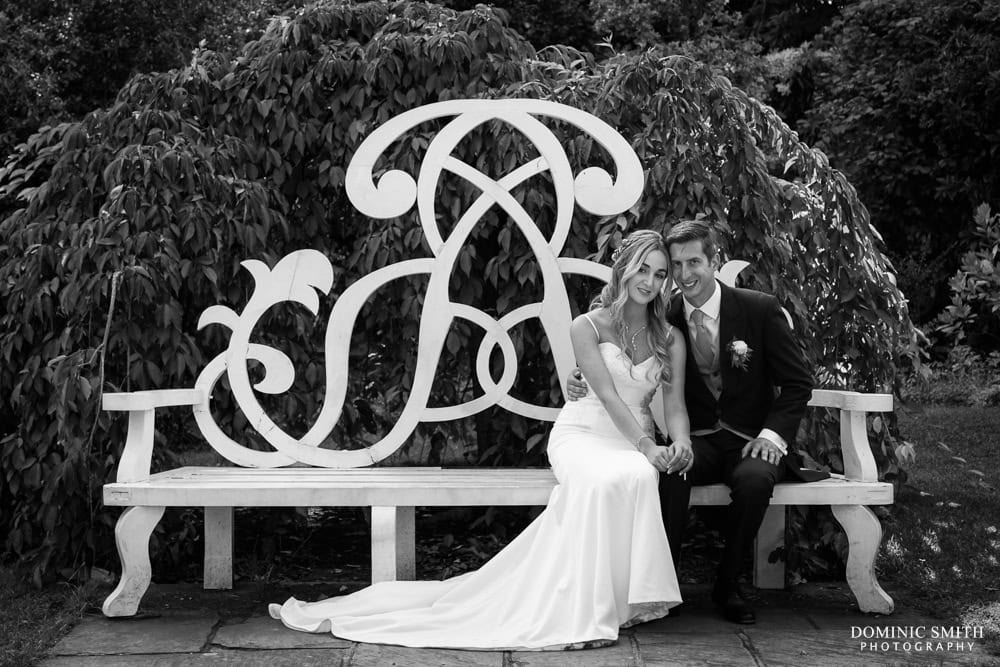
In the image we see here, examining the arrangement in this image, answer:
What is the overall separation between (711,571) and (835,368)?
962mm

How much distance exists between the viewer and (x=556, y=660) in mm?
2963

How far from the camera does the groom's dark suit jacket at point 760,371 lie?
3.54 m

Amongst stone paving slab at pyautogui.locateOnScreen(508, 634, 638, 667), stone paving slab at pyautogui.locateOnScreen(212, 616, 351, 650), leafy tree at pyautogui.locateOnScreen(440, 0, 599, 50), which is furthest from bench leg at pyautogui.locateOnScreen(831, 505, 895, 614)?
leafy tree at pyautogui.locateOnScreen(440, 0, 599, 50)

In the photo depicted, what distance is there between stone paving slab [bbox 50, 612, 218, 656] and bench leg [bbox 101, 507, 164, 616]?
0.05 m

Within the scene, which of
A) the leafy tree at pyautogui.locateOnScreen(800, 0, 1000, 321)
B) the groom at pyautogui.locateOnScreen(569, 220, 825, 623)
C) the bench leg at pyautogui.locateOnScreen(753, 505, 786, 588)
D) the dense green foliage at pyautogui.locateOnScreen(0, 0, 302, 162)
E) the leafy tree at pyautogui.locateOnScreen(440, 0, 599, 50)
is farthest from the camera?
the leafy tree at pyautogui.locateOnScreen(440, 0, 599, 50)

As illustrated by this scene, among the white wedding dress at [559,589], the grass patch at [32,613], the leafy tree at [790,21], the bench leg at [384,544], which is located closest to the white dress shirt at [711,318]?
the white wedding dress at [559,589]

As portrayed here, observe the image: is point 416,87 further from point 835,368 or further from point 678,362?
point 835,368

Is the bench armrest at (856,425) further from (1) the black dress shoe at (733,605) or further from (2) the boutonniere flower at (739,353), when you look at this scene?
(1) the black dress shoe at (733,605)

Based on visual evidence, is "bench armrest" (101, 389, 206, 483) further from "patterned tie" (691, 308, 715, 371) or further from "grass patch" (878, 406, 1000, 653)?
"grass patch" (878, 406, 1000, 653)

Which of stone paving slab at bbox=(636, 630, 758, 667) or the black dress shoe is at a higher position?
the black dress shoe

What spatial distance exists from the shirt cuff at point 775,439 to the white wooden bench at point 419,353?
Answer: 0.14 meters

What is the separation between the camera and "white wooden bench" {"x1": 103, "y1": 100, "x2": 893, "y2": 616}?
144 inches

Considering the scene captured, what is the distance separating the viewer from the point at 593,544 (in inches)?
125

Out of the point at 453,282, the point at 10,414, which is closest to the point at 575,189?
the point at 453,282
